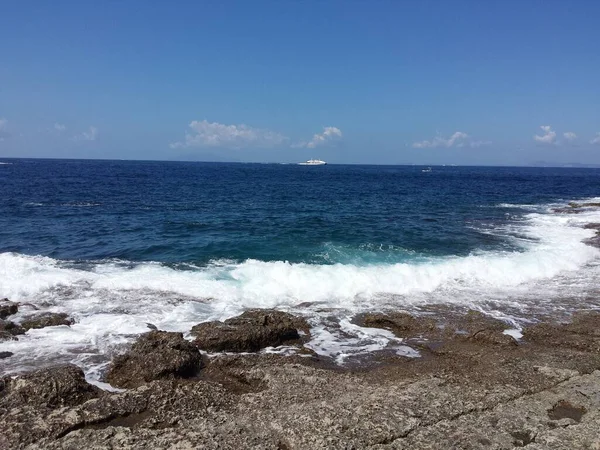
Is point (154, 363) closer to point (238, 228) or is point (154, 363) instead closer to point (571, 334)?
point (571, 334)

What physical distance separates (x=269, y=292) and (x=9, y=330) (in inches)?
372

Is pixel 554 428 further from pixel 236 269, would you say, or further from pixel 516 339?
pixel 236 269

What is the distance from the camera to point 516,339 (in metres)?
13.3

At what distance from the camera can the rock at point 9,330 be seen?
12.7 m

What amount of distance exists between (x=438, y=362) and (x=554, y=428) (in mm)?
3661

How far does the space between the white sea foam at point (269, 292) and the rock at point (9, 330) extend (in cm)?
36

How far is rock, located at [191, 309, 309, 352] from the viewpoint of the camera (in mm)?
12297

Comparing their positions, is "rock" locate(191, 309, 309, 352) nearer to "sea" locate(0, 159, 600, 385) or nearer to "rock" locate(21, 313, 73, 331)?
"sea" locate(0, 159, 600, 385)

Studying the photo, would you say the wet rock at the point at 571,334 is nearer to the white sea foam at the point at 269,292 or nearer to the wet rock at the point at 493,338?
the wet rock at the point at 493,338

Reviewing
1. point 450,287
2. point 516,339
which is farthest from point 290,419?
point 450,287

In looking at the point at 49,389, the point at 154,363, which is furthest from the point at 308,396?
the point at 49,389

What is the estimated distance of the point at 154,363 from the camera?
10523 mm

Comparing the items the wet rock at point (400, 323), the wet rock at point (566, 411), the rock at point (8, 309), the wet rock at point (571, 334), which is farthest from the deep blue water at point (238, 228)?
the wet rock at point (566, 411)

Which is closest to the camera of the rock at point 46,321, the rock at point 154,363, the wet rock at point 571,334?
the rock at point 154,363
